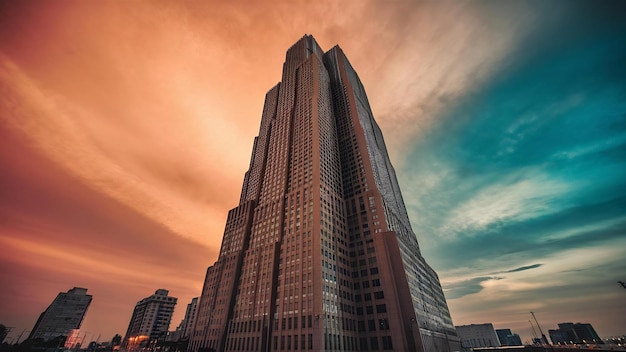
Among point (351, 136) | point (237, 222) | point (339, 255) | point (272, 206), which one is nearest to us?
point (339, 255)

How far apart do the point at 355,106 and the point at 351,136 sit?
67.6 feet

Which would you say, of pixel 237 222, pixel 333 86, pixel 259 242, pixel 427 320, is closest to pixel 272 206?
pixel 259 242

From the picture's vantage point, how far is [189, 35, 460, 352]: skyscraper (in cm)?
7488

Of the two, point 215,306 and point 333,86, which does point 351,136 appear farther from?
point 215,306

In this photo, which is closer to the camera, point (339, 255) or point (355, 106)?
point (339, 255)

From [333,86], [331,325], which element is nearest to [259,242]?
[331,325]

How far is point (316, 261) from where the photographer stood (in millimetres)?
78625

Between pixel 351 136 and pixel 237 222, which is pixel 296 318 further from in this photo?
pixel 351 136

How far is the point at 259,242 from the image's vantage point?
103m

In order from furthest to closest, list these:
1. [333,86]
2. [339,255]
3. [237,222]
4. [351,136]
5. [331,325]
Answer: [333,86]
[351,136]
[237,222]
[339,255]
[331,325]

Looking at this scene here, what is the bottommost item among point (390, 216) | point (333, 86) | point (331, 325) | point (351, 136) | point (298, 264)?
point (331, 325)

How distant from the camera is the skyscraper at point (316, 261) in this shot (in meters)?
74.9

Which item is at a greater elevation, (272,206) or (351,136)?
(351,136)

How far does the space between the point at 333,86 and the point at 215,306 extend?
13904 cm
